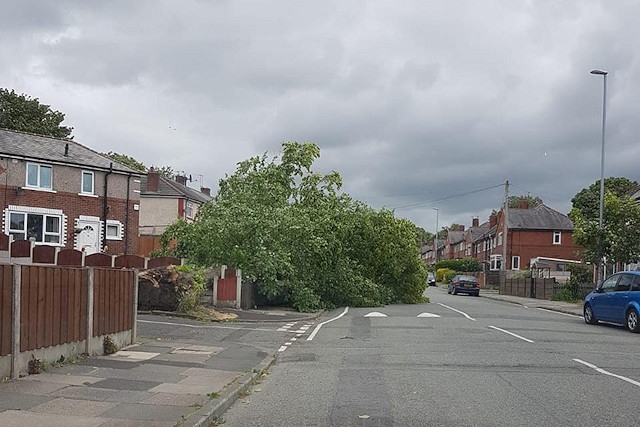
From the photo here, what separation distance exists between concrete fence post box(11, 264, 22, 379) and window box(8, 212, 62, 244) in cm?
2623

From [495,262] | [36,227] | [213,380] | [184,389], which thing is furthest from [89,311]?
[495,262]

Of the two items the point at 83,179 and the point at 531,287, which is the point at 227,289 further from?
the point at 531,287

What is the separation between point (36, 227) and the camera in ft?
114

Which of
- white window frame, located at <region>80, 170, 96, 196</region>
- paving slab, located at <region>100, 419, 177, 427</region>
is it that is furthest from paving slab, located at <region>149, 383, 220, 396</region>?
white window frame, located at <region>80, 170, 96, 196</region>

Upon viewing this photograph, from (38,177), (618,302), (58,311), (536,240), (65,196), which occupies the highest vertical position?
(38,177)

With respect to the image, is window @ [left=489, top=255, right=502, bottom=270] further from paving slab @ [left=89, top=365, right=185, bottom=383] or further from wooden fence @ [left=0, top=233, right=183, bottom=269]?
paving slab @ [left=89, top=365, right=185, bottom=383]

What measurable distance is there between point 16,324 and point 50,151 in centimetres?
2897

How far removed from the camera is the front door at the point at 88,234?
36.0m

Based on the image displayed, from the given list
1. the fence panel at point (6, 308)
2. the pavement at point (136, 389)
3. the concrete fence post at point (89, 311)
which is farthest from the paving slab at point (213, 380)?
the fence panel at point (6, 308)

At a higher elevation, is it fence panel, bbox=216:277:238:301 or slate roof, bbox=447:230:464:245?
slate roof, bbox=447:230:464:245

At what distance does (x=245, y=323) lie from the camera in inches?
867

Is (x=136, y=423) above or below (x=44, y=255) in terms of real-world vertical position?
below

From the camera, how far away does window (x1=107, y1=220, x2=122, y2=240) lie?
3775 cm

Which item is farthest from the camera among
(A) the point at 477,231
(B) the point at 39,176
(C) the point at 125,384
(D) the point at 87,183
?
(A) the point at 477,231
